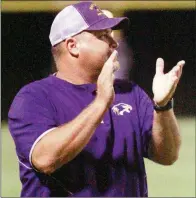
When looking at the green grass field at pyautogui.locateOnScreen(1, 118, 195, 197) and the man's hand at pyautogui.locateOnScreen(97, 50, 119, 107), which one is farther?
the green grass field at pyautogui.locateOnScreen(1, 118, 195, 197)

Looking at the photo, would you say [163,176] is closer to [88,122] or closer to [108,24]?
[108,24]

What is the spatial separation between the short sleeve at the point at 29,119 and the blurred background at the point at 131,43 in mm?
5537

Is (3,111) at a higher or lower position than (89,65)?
lower

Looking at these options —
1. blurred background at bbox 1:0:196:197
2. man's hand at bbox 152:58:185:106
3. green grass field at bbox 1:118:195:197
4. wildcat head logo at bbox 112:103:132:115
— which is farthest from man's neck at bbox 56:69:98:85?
blurred background at bbox 1:0:196:197

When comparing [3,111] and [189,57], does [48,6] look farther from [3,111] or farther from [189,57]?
[189,57]

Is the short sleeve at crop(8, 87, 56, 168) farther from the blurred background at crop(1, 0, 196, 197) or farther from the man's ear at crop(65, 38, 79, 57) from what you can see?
the blurred background at crop(1, 0, 196, 197)

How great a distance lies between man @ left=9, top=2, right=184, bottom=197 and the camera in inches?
81.4

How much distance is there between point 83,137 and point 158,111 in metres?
0.36

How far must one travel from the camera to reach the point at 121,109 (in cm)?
230

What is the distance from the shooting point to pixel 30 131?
84.0 inches

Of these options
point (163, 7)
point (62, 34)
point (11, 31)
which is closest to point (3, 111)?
point (11, 31)

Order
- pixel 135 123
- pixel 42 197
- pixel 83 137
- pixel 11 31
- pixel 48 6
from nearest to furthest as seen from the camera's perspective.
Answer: pixel 83 137
pixel 42 197
pixel 135 123
pixel 48 6
pixel 11 31

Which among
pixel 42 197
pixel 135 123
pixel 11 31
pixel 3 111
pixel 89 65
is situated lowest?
pixel 3 111

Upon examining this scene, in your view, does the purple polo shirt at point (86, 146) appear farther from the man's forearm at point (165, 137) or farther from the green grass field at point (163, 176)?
the green grass field at point (163, 176)
